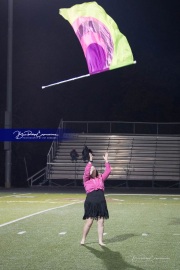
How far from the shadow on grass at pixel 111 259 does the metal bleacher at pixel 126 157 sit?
25506mm

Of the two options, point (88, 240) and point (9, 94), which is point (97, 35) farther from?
point (9, 94)

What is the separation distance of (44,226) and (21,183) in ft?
74.8

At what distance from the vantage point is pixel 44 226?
15.5 meters

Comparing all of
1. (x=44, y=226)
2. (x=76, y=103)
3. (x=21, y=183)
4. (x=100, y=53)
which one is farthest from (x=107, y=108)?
(x=44, y=226)

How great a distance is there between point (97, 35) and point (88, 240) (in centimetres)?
806

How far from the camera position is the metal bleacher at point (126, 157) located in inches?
1507

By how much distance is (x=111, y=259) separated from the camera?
10.5 m

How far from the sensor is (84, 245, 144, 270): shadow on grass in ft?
32.0

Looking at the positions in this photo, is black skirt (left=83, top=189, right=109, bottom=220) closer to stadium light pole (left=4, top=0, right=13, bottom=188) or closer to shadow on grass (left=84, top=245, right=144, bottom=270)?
shadow on grass (left=84, top=245, right=144, bottom=270)

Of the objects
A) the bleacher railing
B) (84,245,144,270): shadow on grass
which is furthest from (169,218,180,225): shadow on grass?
the bleacher railing

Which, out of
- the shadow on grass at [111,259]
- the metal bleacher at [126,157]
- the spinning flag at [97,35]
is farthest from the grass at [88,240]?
the metal bleacher at [126,157]

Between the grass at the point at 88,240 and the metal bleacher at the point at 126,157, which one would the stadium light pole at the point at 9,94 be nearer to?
the metal bleacher at the point at 126,157

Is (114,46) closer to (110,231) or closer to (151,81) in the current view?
(110,231)

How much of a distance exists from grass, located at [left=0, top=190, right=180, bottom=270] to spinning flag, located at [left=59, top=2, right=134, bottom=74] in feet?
15.4
